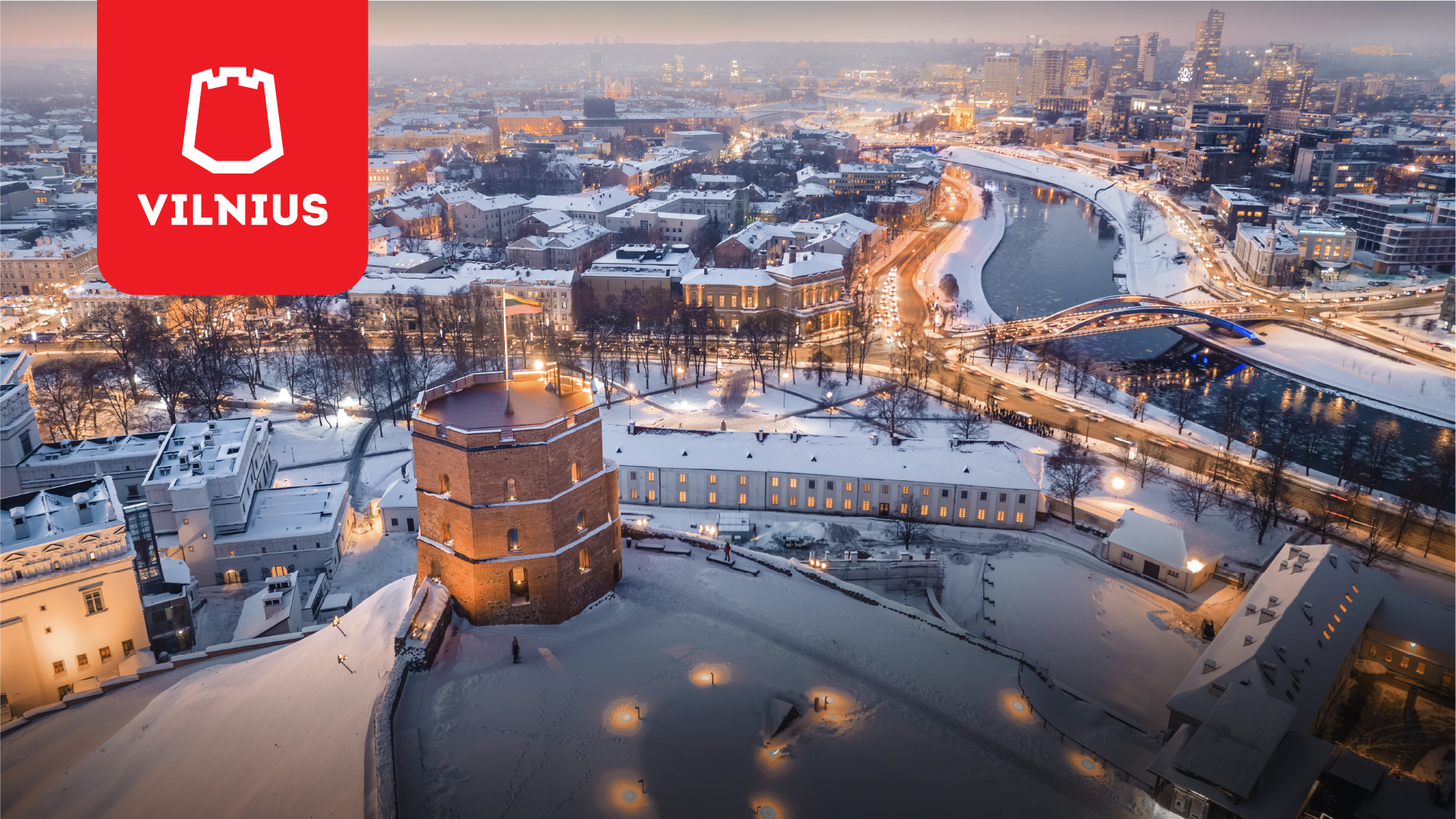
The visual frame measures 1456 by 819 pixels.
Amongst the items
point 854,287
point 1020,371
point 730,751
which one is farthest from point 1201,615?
point 854,287

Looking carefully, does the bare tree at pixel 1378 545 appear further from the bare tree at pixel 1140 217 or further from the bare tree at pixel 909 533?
the bare tree at pixel 1140 217

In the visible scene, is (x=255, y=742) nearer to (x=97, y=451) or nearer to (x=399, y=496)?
(x=399, y=496)

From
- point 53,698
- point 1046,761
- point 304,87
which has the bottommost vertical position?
point 53,698

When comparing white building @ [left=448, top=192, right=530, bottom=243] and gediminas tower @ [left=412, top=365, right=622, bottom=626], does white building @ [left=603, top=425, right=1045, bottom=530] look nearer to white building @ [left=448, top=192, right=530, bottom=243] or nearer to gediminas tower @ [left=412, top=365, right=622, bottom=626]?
gediminas tower @ [left=412, top=365, right=622, bottom=626]

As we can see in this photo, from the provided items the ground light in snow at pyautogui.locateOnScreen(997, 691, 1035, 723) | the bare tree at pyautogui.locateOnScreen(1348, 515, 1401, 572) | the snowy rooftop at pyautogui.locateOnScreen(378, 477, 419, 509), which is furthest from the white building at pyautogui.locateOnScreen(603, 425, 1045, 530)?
the ground light in snow at pyautogui.locateOnScreen(997, 691, 1035, 723)

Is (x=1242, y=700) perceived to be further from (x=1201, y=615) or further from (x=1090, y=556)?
(x=1090, y=556)

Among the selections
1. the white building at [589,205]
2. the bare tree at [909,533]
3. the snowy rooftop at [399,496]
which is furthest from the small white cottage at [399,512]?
the white building at [589,205]
